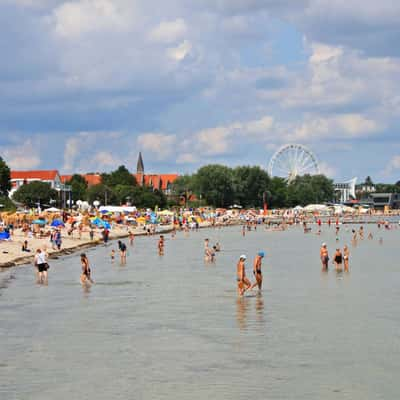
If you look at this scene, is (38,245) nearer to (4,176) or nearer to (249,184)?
(4,176)

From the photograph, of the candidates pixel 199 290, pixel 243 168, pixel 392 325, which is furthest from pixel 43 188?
pixel 392 325

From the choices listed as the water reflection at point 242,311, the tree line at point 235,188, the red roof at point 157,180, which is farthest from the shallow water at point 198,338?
the red roof at point 157,180

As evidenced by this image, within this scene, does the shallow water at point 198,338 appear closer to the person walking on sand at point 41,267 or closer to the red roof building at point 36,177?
the person walking on sand at point 41,267

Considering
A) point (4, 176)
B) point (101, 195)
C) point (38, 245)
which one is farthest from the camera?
point (101, 195)

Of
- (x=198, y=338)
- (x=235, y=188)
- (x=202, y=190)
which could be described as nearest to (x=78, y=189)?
(x=202, y=190)

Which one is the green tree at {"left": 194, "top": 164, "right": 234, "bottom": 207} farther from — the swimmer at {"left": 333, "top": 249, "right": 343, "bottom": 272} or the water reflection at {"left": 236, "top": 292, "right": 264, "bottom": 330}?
the water reflection at {"left": 236, "top": 292, "right": 264, "bottom": 330}

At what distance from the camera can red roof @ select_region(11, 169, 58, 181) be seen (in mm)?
151875

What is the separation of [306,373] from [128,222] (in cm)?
8247

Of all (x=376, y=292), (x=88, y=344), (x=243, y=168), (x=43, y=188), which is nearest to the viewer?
(x=88, y=344)

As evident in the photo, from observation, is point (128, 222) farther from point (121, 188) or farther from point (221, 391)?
point (221, 391)

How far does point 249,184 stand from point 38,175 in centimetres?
4393

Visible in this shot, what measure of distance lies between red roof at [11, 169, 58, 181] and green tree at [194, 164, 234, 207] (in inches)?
1167

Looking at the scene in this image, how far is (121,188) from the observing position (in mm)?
136125

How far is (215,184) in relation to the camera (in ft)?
484
